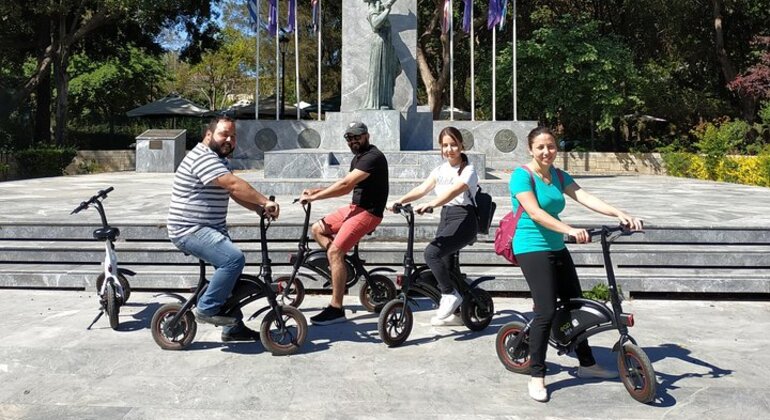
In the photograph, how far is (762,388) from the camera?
434cm

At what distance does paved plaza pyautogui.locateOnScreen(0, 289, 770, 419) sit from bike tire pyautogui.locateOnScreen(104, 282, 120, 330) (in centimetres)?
13

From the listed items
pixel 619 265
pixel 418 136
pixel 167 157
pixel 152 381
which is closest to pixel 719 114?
pixel 418 136

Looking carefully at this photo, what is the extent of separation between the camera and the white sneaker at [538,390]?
4129mm

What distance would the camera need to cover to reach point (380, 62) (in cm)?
1706

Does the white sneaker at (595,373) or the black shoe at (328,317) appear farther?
the black shoe at (328,317)

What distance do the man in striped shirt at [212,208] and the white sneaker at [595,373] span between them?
2.31 m

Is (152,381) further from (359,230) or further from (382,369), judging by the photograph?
(359,230)

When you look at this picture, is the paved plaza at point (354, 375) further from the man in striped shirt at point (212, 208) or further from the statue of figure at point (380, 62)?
the statue of figure at point (380, 62)

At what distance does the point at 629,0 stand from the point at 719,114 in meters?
6.86

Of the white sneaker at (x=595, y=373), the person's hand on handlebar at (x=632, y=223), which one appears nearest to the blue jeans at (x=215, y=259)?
the white sneaker at (x=595, y=373)

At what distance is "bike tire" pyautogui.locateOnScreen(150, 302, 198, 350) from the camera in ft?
16.8

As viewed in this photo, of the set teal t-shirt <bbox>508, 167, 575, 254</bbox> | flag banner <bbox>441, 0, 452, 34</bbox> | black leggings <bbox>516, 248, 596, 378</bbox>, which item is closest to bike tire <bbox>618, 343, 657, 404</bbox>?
black leggings <bbox>516, 248, 596, 378</bbox>

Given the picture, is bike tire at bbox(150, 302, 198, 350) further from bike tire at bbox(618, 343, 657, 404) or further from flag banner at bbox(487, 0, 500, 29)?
flag banner at bbox(487, 0, 500, 29)

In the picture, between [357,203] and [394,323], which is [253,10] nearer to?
[357,203]
